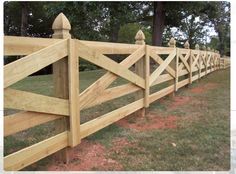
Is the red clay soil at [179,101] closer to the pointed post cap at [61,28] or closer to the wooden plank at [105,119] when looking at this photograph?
the wooden plank at [105,119]

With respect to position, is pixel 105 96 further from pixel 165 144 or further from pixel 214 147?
pixel 214 147

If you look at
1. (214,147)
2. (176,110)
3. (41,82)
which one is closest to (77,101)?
(214,147)

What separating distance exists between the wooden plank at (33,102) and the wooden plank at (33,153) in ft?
0.64

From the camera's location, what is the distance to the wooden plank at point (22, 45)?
180cm

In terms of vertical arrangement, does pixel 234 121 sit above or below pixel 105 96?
below

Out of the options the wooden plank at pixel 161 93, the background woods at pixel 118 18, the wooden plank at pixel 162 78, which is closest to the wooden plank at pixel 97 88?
the wooden plank at pixel 161 93

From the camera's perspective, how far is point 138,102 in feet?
12.1

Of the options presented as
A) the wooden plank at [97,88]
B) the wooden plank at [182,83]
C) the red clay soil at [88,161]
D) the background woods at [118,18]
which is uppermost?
Answer: the background woods at [118,18]

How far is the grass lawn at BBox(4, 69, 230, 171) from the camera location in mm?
2289

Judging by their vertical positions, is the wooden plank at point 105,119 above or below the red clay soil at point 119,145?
above

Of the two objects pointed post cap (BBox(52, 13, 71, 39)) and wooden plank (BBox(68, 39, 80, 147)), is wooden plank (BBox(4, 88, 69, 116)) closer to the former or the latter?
wooden plank (BBox(68, 39, 80, 147))

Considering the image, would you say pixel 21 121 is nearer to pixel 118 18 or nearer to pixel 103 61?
pixel 103 61

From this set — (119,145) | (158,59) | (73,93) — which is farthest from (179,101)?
(73,93)

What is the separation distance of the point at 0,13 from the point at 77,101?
783 mm
